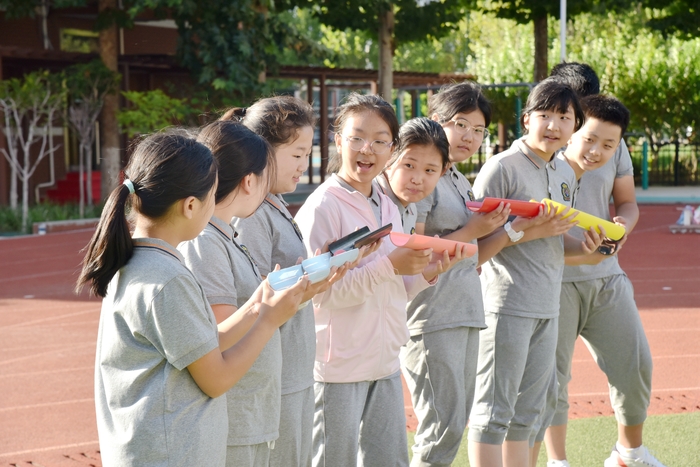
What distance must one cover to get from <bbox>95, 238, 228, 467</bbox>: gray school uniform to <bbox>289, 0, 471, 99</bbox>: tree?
17.8 metres

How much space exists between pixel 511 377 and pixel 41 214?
43.7ft

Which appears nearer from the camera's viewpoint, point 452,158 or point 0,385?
point 452,158

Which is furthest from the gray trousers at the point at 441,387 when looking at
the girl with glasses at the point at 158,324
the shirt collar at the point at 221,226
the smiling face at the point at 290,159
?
the girl with glasses at the point at 158,324

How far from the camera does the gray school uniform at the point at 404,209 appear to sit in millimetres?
3238

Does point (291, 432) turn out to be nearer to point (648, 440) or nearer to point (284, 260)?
point (284, 260)

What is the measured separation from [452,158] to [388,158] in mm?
543

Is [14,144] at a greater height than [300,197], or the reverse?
[14,144]

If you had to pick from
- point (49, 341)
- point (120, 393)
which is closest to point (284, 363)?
point (120, 393)

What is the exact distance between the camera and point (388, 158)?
10.0 feet

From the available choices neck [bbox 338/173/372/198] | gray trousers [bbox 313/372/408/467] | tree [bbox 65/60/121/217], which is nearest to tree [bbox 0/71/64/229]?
tree [bbox 65/60/121/217]

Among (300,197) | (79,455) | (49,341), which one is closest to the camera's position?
(79,455)

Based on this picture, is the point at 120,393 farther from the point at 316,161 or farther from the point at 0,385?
the point at 316,161

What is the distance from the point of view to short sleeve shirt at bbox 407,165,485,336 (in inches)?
128

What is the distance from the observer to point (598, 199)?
4.04m
